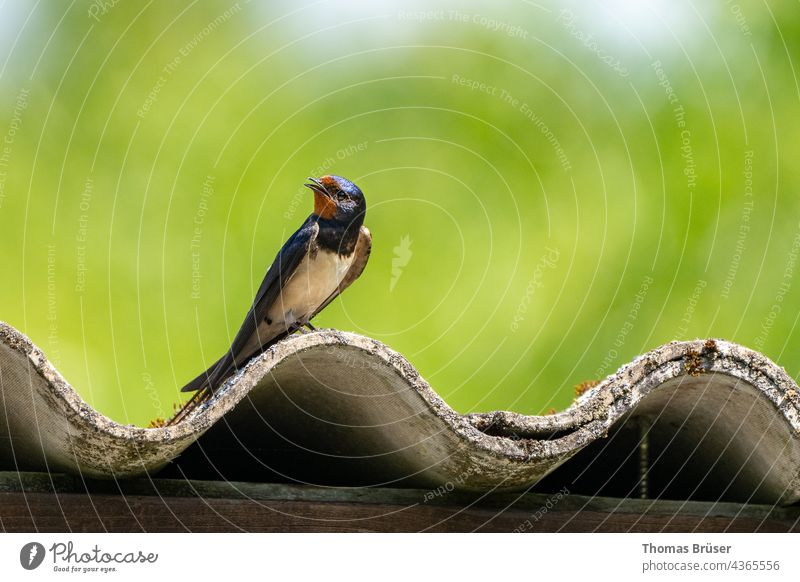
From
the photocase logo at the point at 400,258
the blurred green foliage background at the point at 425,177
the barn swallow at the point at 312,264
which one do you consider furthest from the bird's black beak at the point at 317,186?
the photocase logo at the point at 400,258

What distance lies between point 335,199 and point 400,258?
5.01m

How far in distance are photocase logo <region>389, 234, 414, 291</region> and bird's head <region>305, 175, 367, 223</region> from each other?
Result: 4.44 metres

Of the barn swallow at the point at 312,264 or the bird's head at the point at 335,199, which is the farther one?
the bird's head at the point at 335,199

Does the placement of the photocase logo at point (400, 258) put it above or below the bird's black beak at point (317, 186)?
below

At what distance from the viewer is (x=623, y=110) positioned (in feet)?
41.8

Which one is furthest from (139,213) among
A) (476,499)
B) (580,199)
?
(476,499)

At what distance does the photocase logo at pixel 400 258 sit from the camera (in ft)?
32.6

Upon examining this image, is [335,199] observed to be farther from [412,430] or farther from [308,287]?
[412,430]

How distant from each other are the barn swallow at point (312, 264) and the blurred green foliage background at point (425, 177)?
3.09 metres
